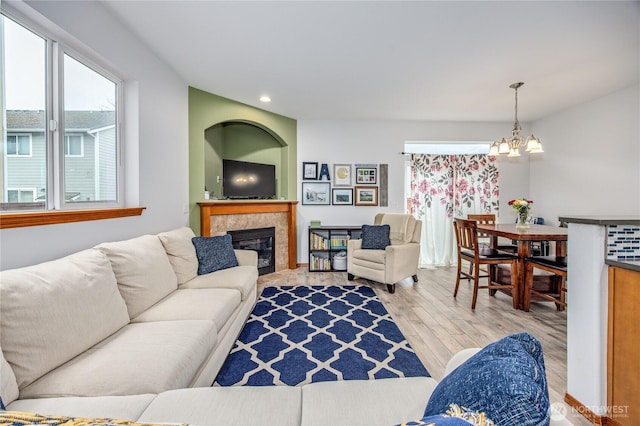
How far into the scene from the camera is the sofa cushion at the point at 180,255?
2492mm

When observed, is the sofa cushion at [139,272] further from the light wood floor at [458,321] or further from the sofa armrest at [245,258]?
the light wood floor at [458,321]

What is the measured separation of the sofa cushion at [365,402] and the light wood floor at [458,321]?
3.17ft

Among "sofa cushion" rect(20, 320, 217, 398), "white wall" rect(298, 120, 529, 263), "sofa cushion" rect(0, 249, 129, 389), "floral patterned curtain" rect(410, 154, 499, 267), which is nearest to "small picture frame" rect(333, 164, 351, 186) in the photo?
"white wall" rect(298, 120, 529, 263)

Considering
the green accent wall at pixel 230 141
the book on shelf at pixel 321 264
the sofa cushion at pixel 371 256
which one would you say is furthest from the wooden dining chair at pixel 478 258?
the green accent wall at pixel 230 141

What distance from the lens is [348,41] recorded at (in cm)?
250

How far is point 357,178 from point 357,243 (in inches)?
55.5

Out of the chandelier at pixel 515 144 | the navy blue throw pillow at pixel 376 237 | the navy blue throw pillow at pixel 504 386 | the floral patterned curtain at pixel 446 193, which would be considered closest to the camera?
the navy blue throw pillow at pixel 504 386

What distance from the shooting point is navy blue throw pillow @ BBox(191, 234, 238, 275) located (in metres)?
2.78

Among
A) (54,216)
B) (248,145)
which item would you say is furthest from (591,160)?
(54,216)

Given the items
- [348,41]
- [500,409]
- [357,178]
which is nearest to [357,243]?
[357,178]

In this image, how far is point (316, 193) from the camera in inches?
197

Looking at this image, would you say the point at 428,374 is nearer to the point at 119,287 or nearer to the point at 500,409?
the point at 500,409

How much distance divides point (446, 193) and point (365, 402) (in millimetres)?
4539

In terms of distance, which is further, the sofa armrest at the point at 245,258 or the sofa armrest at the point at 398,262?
the sofa armrest at the point at 398,262
